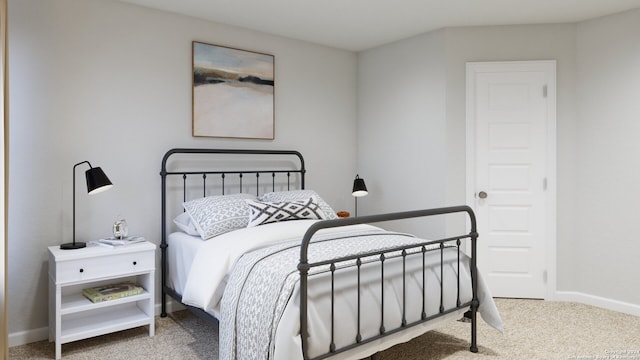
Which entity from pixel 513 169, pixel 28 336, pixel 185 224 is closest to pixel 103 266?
pixel 185 224

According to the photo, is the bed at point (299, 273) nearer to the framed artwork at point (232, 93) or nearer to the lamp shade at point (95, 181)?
the framed artwork at point (232, 93)

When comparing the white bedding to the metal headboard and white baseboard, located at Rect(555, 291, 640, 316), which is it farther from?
white baseboard, located at Rect(555, 291, 640, 316)

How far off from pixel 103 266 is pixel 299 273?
5.03ft

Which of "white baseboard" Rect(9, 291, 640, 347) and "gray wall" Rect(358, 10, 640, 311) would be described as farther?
"gray wall" Rect(358, 10, 640, 311)

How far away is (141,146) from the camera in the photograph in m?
3.40

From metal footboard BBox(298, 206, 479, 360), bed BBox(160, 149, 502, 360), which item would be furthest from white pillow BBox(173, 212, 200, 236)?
metal footboard BBox(298, 206, 479, 360)

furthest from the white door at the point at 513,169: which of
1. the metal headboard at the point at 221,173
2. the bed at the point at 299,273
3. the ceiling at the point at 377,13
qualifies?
the metal headboard at the point at 221,173

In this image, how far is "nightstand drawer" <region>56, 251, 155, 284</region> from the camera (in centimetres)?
272

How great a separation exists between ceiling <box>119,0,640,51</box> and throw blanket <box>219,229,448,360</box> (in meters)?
1.93

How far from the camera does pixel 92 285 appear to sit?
318cm

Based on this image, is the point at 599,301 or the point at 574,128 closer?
the point at 599,301

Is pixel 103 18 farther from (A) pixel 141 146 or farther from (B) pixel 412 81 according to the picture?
(B) pixel 412 81

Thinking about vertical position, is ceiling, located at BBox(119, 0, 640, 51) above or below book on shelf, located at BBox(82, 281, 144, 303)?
above

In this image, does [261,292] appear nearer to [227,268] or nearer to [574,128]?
[227,268]
